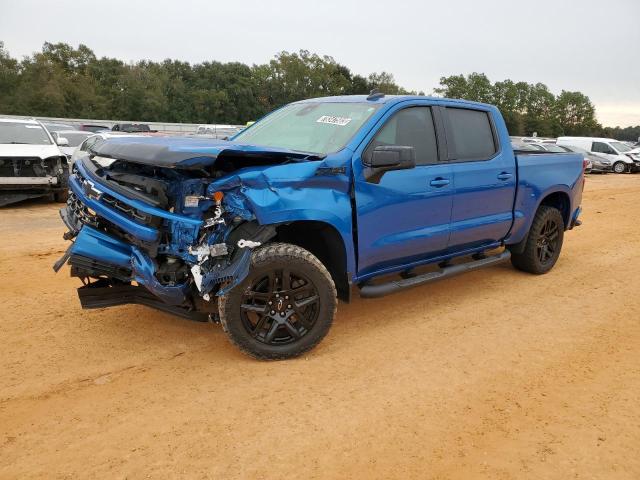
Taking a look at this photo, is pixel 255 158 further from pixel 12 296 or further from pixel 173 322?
pixel 12 296

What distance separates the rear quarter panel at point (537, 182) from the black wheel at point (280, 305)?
2789 millimetres

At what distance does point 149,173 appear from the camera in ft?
12.9

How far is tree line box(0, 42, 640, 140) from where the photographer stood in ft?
174

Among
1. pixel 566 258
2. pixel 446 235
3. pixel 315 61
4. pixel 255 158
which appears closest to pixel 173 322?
pixel 255 158

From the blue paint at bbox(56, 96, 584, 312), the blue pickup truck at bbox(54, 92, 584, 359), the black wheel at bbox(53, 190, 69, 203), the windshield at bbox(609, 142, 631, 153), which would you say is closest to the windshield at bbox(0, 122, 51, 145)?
the black wheel at bbox(53, 190, 69, 203)

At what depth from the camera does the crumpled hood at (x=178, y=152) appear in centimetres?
343

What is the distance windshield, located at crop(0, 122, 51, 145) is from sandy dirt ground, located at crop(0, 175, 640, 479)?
6.86m

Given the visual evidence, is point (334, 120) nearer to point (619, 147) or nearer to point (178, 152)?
point (178, 152)

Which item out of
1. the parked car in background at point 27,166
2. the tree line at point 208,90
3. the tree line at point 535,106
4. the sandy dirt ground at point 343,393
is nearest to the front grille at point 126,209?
the sandy dirt ground at point 343,393

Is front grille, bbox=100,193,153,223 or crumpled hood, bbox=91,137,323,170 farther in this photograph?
front grille, bbox=100,193,153,223

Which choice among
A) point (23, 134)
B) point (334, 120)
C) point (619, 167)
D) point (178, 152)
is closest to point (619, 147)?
point (619, 167)

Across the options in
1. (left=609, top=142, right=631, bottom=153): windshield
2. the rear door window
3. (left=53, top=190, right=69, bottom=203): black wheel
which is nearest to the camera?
the rear door window

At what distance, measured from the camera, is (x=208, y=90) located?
6988cm

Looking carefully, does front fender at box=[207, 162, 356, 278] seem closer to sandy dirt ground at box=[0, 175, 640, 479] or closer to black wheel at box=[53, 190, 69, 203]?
sandy dirt ground at box=[0, 175, 640, 479]
